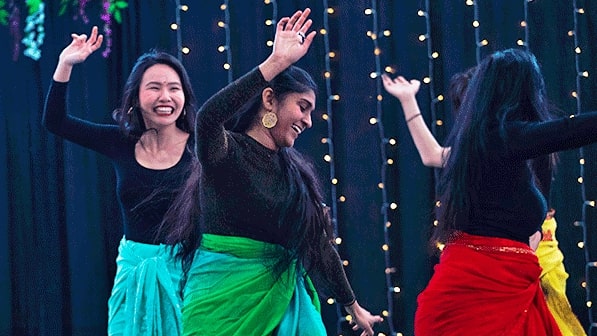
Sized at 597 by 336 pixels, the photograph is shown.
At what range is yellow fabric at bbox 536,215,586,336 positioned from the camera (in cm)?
402

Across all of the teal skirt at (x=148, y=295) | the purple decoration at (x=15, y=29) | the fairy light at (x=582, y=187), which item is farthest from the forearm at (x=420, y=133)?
the purple decoration at (x=15, y=29)

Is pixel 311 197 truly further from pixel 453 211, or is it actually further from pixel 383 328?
pixel 383 328

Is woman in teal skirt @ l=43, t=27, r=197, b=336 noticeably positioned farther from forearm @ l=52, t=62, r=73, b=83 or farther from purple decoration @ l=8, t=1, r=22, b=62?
purple decoration @ l=8, t=1, r=22, b=62

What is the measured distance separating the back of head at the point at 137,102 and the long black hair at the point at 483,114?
115 cm

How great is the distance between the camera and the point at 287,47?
83.7 inches

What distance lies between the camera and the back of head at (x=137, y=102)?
10.8 feet

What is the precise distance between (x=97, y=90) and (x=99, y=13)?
369 mm

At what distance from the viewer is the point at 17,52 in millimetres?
4367

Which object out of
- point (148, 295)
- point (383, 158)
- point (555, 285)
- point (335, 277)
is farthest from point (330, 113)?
point (335, 277)

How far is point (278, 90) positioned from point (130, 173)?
39.9 inches

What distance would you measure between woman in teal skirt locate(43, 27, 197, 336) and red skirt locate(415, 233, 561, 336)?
0.97m

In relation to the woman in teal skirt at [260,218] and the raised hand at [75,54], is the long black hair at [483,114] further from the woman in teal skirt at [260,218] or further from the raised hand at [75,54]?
the raised hand at [75,54]

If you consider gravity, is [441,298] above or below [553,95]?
below

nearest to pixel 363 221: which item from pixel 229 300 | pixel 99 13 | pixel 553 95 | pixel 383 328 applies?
pixel 383 328
